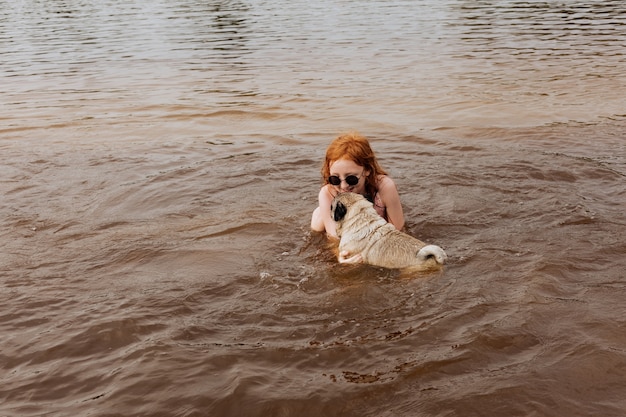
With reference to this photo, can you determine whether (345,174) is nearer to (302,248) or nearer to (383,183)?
(383,183)

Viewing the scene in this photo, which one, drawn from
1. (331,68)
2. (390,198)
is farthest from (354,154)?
(331,68)

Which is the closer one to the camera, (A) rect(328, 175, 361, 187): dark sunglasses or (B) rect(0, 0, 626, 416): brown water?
(B) rect(0, 0, 626, 416): brown water

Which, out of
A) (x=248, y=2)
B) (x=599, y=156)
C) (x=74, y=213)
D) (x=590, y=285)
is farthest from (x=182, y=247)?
(x=248, y=2)

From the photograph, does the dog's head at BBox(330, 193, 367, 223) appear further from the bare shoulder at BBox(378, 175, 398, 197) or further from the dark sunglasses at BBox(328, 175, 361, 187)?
the bare shoulder at BBox(378, 175, 398, 197)

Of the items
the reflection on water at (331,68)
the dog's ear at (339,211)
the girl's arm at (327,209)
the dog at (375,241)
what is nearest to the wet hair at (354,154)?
the girl's arm at (327,209)

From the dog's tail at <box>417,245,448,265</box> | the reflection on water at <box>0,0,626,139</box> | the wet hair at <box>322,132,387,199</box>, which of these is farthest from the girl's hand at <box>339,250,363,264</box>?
the reflection on water at <box>0,0,626,139</box>

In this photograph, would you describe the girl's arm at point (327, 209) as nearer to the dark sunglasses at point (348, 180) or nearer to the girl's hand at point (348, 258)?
the dark sunglasses at point (348, 180)

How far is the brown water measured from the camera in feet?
13.5

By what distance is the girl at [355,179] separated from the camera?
20.0ft

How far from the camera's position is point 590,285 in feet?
17.3

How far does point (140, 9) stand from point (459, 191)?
107 feet

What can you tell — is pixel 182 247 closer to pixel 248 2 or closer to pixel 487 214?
pixel 487 214

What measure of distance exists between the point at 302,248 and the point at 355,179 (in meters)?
0.95

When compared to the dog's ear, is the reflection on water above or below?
below
